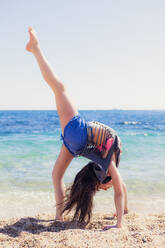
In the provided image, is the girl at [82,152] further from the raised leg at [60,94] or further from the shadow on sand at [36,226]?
the shadow on sand at [36,226]

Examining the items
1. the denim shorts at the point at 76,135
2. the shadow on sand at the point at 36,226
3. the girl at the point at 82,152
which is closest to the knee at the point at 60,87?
the girl at the point at 82,152

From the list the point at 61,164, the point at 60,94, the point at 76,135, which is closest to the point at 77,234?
the point at 61,164

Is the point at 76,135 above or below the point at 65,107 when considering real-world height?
below

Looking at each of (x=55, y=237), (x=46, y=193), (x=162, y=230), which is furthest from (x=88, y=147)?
(x=46, y=193)

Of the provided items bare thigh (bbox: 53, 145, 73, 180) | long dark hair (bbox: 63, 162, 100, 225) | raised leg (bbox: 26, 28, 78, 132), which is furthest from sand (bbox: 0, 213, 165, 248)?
raised leg (bbox: 26, 28, 78, 132)

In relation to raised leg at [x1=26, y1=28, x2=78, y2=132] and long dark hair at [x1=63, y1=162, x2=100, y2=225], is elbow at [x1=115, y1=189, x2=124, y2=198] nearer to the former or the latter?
Result: long dark hair at [x1=63, y1=162, x2=100, y2=225]

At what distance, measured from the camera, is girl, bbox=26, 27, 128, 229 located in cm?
292

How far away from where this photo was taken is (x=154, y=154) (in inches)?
357

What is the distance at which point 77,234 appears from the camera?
102 inches

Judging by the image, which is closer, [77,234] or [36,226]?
[77,234]

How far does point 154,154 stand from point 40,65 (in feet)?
22.7

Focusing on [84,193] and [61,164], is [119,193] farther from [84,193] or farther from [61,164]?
[61,164]

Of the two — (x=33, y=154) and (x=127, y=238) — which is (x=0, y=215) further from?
(x=33, y=154)

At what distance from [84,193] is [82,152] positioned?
558 millimetres
